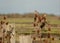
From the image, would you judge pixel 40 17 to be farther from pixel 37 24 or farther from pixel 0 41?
pixel 0 41

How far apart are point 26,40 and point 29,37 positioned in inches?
1.8

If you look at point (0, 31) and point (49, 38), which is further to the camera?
point (0, 31)

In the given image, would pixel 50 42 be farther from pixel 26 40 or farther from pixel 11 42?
pixel 11 42

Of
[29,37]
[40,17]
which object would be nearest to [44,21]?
[40,17]

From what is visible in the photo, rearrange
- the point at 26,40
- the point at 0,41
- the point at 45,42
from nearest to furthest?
the point at 45,42 < the point at 0,41 < the point at 26,40

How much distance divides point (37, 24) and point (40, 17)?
69mm

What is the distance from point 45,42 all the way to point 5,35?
16.9 inches

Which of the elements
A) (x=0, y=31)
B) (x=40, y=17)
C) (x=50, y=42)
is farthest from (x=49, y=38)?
(x=0, y=31)

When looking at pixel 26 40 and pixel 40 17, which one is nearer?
pixel 40 17

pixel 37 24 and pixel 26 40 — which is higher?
pixel 37 24

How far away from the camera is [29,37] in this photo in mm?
2762

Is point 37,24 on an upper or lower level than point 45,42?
upper

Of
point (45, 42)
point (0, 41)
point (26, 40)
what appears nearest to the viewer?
point (45, 42)

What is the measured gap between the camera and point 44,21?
7.92ft
